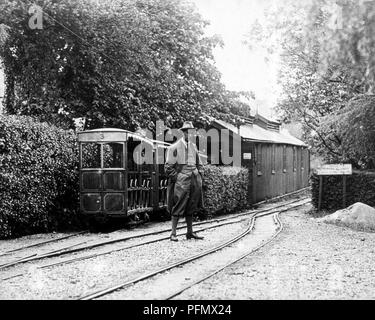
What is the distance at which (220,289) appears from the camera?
6094 mm

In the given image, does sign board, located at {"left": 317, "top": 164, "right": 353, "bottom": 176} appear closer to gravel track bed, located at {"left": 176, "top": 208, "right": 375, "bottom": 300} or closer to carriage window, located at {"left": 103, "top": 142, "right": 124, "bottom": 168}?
gravel track bed, located at {"left": 176, "top": 208, "right": 375, "bottom": 300}

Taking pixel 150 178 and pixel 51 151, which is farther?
pixel 150 178

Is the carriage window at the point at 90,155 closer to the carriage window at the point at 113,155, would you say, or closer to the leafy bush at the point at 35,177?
the carriage window at the point at 113,155

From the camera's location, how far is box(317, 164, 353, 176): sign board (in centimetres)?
1788

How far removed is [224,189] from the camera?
1997 cm

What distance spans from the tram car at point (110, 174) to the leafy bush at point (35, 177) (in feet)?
1.68

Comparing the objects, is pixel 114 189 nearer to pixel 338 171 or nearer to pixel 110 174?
pixel 110 174

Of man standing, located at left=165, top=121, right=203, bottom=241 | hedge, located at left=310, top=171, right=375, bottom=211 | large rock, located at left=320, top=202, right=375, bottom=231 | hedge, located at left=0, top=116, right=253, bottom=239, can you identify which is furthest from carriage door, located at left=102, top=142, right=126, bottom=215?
hedge, located at left=310, top=171, right=375, bottom=211

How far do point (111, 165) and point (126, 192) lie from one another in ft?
4.28

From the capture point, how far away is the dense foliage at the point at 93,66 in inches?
696

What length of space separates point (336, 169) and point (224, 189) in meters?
4.32

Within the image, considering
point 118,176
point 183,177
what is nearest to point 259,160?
point 118,176

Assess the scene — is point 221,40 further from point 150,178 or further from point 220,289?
point 220,289
